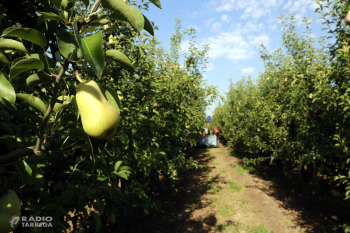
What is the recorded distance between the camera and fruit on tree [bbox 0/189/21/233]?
2.92 ft

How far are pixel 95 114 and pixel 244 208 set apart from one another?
601 centimetres

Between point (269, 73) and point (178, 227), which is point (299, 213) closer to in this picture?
point (178, 227)

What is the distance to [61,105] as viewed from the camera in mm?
950

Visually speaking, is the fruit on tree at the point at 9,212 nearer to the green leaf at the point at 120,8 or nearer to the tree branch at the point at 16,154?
the tree branch at the point at 16,154

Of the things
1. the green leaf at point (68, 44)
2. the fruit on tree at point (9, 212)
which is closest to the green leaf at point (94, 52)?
the green leaf at point (68, 44)

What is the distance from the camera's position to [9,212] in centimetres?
93

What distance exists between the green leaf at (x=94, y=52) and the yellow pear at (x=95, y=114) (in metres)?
0.17

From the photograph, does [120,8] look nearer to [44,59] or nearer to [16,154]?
[44,59]

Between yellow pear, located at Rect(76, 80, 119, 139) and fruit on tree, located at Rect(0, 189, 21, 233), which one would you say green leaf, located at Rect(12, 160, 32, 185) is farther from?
yellow pear, located at Rect(76, 80, 119, 139)

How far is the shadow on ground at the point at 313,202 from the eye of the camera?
15.4 ft

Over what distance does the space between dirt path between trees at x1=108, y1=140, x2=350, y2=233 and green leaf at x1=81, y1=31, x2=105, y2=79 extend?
4.34 metres

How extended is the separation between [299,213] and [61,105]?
6.22 metres

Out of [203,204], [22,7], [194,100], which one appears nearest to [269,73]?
[194,100]

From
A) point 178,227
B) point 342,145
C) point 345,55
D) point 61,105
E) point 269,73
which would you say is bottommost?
point 178,227
